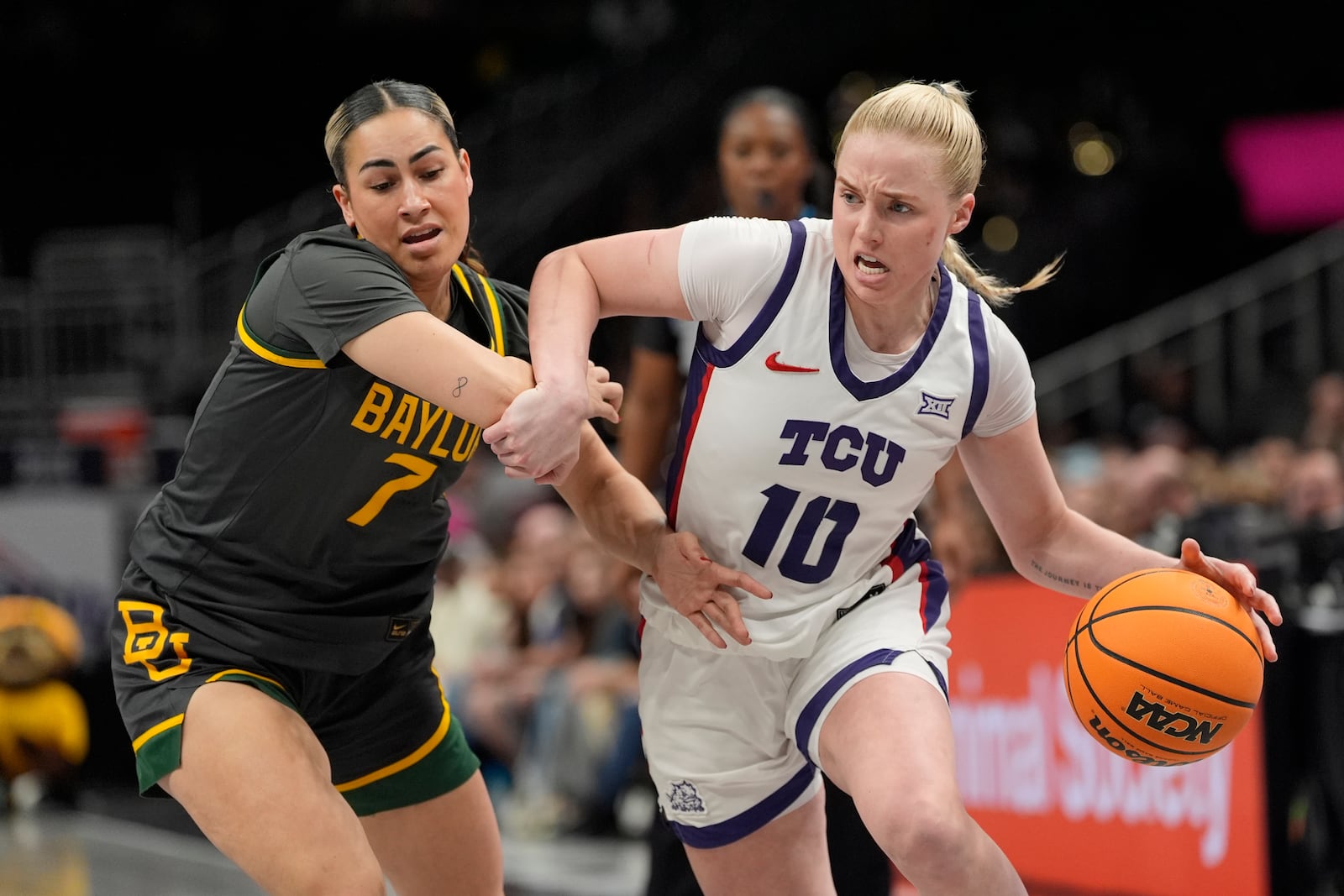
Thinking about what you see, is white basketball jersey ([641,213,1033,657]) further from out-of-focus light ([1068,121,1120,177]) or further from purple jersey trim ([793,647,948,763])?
out-of-focus light ([1068,121,1120,177])

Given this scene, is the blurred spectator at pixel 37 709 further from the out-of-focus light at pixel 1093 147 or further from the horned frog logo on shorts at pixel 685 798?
the out-of-focus light at pixel 1093 147

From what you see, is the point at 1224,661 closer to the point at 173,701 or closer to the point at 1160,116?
the point at 173,701

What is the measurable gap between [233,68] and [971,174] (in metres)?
16.2

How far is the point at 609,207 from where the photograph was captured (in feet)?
48.4

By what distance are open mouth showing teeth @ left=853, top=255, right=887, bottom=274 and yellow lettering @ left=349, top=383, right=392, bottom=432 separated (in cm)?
96

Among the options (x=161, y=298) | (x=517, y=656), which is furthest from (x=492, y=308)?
(x=161, y=298)

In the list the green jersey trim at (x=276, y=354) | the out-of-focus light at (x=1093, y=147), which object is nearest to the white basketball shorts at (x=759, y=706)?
the green jersey trim at (x=276, y=354)

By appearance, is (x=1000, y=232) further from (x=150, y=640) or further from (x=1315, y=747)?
(x=150, y=640)

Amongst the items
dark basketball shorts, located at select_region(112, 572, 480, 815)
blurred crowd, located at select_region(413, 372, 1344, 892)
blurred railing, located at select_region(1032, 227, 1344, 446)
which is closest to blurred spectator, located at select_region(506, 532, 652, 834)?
blurred crowd, located at select_region(413, 372, 1344, 892)

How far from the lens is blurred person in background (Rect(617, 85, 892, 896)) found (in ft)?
13.8

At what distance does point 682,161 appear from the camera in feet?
50.5

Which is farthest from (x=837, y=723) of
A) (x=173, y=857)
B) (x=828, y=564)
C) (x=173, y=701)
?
(x=173, y=857)

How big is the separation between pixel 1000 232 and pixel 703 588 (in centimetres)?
1349

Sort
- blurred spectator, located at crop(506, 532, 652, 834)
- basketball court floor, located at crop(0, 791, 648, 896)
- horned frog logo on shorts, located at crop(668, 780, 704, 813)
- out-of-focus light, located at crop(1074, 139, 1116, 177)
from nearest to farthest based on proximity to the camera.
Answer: horned frog logo on shorts, located at crop(668, 780, 704, 813)
basketball court floor, located at crop(0, 791, 648, 896)
blurred spectator, located at crop(506, 532, 652, 834)
out-of-focus light, located at crop(1074, 139, 1116, 177)
